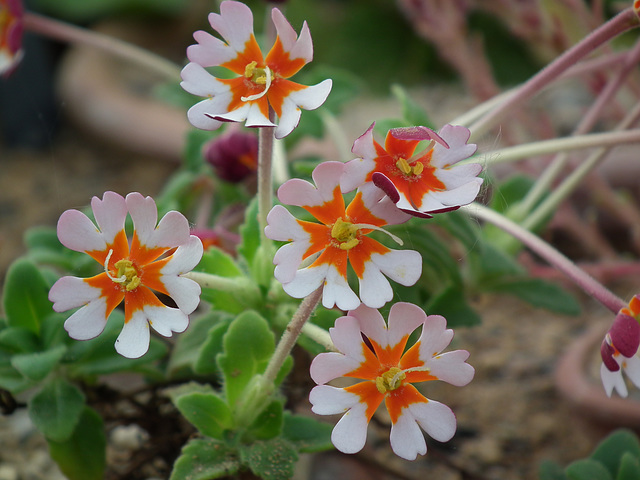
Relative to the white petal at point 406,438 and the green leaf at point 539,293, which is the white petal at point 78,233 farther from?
the green leaf at point 539,293

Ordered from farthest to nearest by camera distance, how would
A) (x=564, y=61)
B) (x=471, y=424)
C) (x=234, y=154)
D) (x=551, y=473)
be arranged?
1. (x=471, y=424)
2. (x=234, y=154)
3. (x=551, y=473)
4. (x=564, y=61)

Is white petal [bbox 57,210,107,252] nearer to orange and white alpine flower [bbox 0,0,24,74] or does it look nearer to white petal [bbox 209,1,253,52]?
white petal [bbox 209,1,253,52]

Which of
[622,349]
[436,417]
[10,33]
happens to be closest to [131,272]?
[436,417]

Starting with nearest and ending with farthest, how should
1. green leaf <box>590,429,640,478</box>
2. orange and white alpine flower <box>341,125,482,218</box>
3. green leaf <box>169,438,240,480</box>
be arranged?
orange and white alpine flower <box>341,125,482,218</box>
green leaf <box>169,438,240,480</box>
green leaf <box>590,429,640,478</box>

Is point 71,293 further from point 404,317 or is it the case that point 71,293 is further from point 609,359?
point 609,359

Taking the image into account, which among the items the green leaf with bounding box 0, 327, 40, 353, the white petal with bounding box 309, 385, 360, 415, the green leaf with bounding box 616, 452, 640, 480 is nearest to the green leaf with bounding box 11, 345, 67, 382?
the green leaf with bounding box 0, 327, 40, 353
